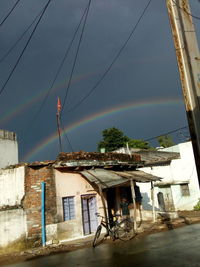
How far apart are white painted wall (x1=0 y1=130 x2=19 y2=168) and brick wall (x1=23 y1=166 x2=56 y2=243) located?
464cm

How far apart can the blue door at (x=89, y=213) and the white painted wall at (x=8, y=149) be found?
6.22 m

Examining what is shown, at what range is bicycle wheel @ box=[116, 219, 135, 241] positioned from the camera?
1290 cm

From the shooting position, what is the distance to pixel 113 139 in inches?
1847

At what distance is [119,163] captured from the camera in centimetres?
1658

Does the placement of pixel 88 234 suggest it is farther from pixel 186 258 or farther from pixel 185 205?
pixel 185 205

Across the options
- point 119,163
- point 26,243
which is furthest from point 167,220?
point 26,243

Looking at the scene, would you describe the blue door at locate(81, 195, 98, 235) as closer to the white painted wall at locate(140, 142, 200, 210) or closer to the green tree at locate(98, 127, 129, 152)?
the white painted wall at locate(140, 142, 200, 210)

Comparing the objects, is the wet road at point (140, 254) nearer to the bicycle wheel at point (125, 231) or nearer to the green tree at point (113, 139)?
the bicycle wheel at point (125, 231)

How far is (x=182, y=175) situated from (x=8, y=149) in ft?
52.8

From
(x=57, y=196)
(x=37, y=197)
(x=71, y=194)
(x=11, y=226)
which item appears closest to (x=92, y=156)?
(x=71, y=194)

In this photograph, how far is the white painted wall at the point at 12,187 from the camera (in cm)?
1301

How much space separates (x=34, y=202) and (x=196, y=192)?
15742 millimetres

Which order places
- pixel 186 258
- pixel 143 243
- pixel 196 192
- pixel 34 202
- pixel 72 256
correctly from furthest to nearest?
pixel 196 192, pixel 34 202, pixel 143 243, pixel 72 256, pixel 186 258

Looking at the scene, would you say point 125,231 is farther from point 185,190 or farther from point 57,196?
point 185,190
